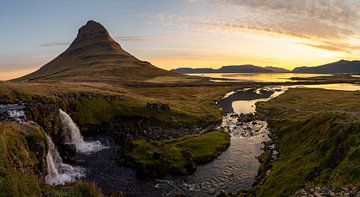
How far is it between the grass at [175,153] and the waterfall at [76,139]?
925 centimetres

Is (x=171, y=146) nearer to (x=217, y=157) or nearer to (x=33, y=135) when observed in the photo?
(x=217, y=157)

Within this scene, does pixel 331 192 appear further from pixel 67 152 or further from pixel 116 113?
pixel 116 113

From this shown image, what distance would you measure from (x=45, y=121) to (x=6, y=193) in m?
44.3

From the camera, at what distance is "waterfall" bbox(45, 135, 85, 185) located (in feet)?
177

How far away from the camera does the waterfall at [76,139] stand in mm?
75500

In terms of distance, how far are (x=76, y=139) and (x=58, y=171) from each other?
2213 cm

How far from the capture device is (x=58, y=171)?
57.9 meters

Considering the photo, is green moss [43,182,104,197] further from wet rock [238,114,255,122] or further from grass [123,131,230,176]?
wet rock [238,114,255,122]

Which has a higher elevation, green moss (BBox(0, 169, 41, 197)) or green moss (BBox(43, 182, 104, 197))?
green moss (BBox(0, 169, 41, 197))

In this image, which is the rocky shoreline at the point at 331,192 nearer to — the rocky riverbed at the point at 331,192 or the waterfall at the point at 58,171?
the rocky riverbed at the point at 331,192

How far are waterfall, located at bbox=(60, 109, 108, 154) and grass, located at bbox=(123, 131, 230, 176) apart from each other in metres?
9.25

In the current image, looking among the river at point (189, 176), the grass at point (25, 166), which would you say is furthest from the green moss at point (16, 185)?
the river at point (189, 176)

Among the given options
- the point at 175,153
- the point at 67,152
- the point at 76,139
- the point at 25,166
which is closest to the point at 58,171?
the point at 67,152

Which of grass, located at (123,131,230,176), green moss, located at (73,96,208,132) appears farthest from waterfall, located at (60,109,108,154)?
grass, located at (123,131,230,176)
